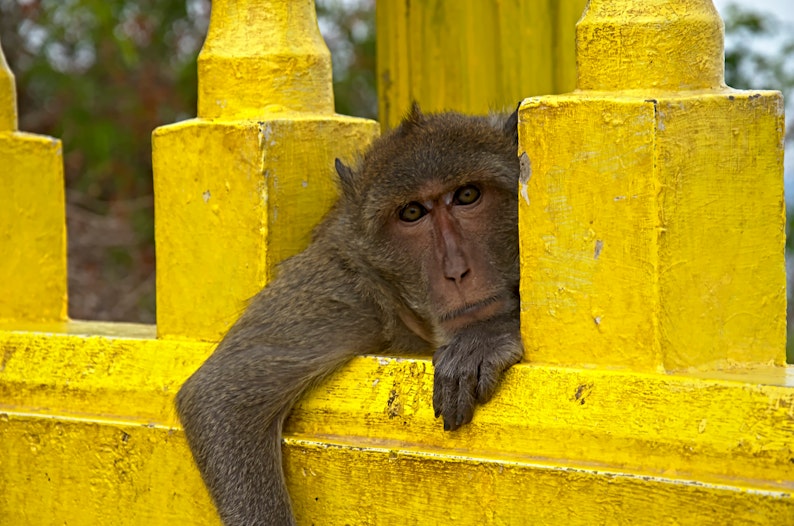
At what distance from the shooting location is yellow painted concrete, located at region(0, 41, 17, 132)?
3.92 m

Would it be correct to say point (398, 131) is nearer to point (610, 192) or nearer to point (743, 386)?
point (610, 192)

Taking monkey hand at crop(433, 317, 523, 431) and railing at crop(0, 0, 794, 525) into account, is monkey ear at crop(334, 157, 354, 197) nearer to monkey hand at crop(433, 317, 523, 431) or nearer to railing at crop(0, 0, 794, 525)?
railing at crop(0, 0, 794, 525)

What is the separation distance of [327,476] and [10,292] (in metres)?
1.46

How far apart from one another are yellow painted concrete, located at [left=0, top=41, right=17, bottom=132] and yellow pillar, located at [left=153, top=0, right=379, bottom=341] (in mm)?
743

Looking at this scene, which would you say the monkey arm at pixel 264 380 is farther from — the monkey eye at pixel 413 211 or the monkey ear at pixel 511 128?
the monkey ear at pixel 511 128

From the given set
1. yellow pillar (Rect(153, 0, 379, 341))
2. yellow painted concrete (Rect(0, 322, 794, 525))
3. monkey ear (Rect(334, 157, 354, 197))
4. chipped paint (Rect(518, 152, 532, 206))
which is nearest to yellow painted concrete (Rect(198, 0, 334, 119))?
yellow pillar (Rect(153, 0, 379, 341))

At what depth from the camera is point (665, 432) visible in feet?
8.23

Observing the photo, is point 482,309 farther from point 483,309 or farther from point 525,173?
point 525,173

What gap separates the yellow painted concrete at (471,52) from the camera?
412 centimetres

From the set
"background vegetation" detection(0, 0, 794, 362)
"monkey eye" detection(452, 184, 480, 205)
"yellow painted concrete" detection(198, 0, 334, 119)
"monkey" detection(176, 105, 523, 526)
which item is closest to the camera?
"monkey" detection(176, 105, 523, 526)

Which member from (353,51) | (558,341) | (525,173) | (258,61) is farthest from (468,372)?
(353,51)

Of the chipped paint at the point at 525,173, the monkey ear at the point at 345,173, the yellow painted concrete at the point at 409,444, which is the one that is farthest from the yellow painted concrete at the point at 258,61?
the chipped paint at the point at 525,173

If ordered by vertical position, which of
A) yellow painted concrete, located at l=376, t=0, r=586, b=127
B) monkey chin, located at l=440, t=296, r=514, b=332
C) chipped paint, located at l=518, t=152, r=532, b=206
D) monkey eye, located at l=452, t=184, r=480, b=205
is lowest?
monkey chin, located at l=440, t=296, r=514, b=332

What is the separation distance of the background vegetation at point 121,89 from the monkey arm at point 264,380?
14.2ft
